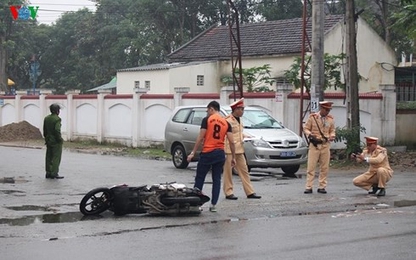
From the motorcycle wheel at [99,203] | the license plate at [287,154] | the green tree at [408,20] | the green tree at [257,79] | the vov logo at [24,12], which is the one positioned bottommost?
the motorcycle wheel at [99,203]

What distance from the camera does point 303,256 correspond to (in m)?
8.70

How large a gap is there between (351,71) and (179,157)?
5845mm

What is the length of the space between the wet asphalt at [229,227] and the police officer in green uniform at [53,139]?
60cm

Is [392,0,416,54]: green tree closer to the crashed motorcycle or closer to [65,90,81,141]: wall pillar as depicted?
the crashed motorcycle

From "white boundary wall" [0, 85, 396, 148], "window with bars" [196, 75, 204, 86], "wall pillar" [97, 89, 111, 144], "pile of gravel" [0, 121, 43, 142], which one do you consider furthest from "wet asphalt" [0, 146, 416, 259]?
"window with bars" [196, 75, 204, 86]

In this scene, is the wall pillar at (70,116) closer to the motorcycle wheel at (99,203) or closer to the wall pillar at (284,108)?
the wall pillar at (284,108)

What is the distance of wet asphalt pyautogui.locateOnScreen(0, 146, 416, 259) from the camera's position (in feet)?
29.7

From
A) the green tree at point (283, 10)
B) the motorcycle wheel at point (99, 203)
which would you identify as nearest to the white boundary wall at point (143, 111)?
the motorcycle wheel at point (99, 203)

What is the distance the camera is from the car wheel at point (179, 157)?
21859mm

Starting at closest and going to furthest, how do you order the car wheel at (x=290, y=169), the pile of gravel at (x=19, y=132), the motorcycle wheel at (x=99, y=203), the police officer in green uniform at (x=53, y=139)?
1. the motorcycle wheel at (x=99, y=203)
2. the police officer in green uniform at (x=53, y=139)
3. the car wheel at (x=290, y=169)
4. the pile of gravel at (x=19, y=132)

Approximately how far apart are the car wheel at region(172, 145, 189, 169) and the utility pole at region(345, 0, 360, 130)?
538 centimetres

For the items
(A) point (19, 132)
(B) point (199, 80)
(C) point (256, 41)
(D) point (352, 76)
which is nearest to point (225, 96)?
(D) point (352, 76)

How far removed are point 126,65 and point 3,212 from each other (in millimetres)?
56012

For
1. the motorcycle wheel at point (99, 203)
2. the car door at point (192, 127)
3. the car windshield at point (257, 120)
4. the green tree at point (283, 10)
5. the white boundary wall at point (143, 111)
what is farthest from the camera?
the green tree at point (283, 10)
